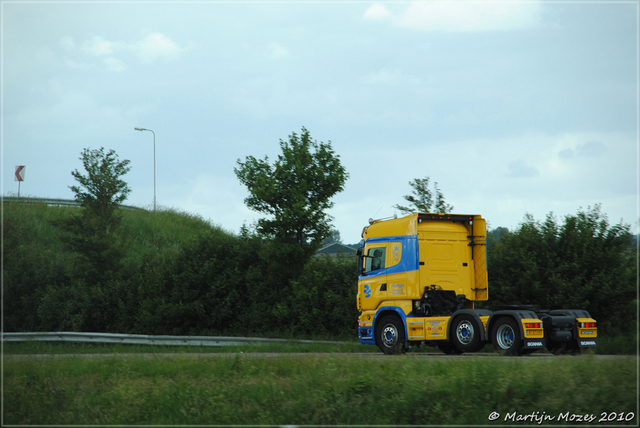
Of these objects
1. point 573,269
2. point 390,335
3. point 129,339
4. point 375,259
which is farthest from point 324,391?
point 129,339

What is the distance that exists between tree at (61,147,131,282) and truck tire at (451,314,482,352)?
1526 centimetres

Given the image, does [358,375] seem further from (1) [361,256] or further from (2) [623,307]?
(2) [623,307]

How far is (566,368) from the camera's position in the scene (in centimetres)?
877

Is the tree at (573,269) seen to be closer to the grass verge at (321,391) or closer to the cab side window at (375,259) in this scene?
the cab side window at (375,259)

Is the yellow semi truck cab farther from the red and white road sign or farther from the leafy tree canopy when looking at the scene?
the red and white road sign

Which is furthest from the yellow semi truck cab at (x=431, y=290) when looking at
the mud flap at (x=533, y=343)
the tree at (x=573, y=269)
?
the tree at (x=573, y=269)

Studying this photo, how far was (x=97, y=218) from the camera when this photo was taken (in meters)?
23.3

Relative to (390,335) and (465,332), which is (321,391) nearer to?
(465,332)

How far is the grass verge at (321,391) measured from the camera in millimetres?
8086

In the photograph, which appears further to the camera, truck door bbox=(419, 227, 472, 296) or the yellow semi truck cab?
truck door bbox=(419, 227, 472, 296)

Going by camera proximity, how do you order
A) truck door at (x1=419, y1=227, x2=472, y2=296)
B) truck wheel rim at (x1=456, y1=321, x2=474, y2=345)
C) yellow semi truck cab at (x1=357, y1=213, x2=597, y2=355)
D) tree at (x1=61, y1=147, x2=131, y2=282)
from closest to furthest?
yellow semi truck cab at (x1=357, y1=213, x2=597, y2=355) → truck wheel rim at (x1=456, y1=321, x2=474, y2=345) → truck door at (x1=419, y1=227, x2=472, y2=296) → tree at (x1=61, y1=147, x2=131, y2=282)

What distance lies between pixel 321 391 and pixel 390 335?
627 centimetres

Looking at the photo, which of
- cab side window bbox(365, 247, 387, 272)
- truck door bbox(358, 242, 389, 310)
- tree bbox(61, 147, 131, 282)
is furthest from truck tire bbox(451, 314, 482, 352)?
tree bbox(61, 147, 131, 282)

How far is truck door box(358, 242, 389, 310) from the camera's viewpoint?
51.4 ft
